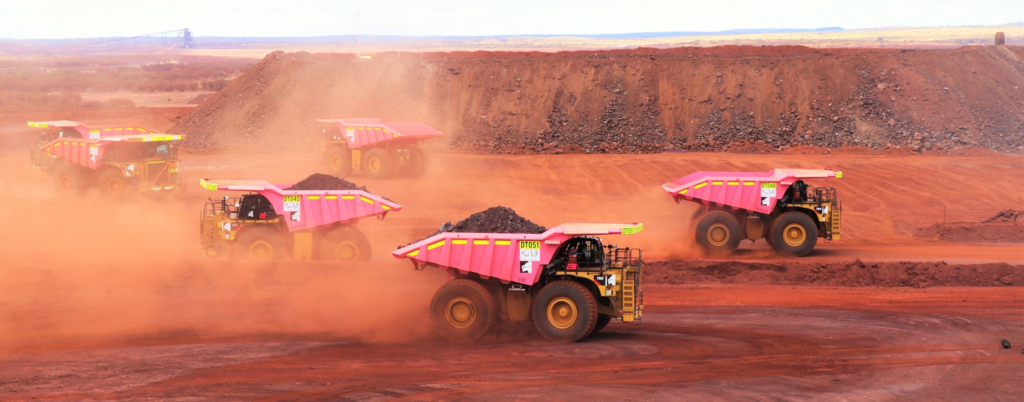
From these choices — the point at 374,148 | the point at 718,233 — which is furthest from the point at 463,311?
the point at 374,148

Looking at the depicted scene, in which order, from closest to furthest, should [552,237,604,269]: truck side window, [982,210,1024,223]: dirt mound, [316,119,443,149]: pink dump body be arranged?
[552,237,604,269]: truck side window, [982,210,1024,223]: dirt mound, [316,119,443,149]: pink dump body

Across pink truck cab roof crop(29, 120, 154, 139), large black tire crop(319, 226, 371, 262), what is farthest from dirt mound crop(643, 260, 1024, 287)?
pink truck cab roof crop(29, 120, 154, 139)

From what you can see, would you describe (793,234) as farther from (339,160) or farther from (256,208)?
(339,160)

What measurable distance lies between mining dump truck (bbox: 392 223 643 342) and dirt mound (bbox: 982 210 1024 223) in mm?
19107

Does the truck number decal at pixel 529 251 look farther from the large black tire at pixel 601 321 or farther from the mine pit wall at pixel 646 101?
the mine pit wall at pixel 646 101

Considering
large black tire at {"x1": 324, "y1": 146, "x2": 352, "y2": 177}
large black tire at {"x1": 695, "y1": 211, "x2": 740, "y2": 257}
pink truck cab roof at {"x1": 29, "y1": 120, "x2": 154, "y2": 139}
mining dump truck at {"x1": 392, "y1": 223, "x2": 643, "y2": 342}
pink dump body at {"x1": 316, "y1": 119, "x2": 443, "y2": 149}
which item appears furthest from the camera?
large black tire at {"x1": 324, "y1": 146, "x2": 352, "y2": 177}

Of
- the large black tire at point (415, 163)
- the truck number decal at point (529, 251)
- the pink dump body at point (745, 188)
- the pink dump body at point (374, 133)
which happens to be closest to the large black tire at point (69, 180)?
the pink dump body at point (374, 133)

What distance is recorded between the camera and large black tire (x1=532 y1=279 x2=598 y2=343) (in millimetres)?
13516

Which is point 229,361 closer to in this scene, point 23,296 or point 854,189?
point 23,296

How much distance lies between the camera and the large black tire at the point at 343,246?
2023 centimetres

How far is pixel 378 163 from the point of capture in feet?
116

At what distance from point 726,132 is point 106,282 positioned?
32091 millimetres

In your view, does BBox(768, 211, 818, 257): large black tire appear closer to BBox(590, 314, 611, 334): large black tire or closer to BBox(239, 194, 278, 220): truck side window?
BBox(590, 314, 611, 334): large black tire

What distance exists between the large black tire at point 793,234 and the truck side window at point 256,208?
1176cm
